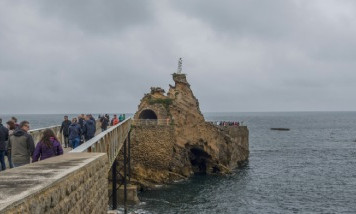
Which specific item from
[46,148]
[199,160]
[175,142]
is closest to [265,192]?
[175,142]

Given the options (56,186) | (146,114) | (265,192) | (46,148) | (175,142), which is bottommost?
(265,192)

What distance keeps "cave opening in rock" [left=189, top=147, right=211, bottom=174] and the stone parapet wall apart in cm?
3978

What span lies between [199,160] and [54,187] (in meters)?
44.9

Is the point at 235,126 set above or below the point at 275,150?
above

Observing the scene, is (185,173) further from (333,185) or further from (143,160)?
(333,185)

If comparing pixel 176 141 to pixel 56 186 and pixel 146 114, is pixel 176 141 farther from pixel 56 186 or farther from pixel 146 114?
pixel 56 186

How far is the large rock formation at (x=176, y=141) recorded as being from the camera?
42.0 meters

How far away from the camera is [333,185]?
42.2 m

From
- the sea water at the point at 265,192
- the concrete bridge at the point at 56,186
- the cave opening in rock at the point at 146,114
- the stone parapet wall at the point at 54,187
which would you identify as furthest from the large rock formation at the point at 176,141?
the stone parapet wall at the point at 54,187

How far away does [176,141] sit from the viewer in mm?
44125

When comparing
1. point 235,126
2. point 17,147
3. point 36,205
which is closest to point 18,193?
point 36,205

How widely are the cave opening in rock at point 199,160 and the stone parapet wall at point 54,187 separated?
131ft

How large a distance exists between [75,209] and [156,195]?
3022 centimetres

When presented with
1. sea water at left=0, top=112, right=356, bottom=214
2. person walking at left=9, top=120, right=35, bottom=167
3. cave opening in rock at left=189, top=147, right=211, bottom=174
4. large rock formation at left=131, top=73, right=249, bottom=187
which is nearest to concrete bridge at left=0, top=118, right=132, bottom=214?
person walking at left=9, top=120, right=35, bottom=167
